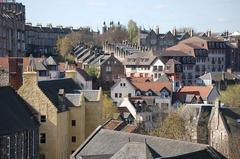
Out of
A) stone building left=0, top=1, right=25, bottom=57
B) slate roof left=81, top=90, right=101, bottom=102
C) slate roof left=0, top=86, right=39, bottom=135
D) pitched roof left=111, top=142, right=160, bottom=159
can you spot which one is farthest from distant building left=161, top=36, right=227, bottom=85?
pitched roof left=111, top=142, right=160, bottom=159

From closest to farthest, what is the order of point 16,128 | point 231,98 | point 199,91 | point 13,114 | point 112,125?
1. point 16,128
2. point 13,114
3. point 112,125
4. point 231,98
5. point 199,91

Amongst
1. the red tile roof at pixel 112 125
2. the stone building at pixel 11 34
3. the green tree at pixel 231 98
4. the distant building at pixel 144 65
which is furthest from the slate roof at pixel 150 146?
the distant building at pixel 144 65

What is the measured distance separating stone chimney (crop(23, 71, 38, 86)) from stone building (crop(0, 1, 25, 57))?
53183 mm

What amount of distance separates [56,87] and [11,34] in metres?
54.5

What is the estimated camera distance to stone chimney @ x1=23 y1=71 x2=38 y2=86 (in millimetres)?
42941

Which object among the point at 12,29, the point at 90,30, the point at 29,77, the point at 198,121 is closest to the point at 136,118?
the point at 198,121

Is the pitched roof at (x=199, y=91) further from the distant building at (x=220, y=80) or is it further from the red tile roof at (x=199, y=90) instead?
the distant building at (x=220, y=80)

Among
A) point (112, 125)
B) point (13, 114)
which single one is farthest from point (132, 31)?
point (13, 114)

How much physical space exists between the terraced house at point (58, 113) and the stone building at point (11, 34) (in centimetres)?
4875

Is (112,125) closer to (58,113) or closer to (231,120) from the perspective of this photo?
(58,113)

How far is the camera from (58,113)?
141 feet

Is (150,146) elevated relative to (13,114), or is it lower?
lower

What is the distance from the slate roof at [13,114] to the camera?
37.0 metres

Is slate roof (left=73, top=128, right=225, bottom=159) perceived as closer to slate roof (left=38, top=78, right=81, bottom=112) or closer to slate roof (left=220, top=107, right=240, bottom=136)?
slate roof (left=38, top=78, right=81, bottom=112)
